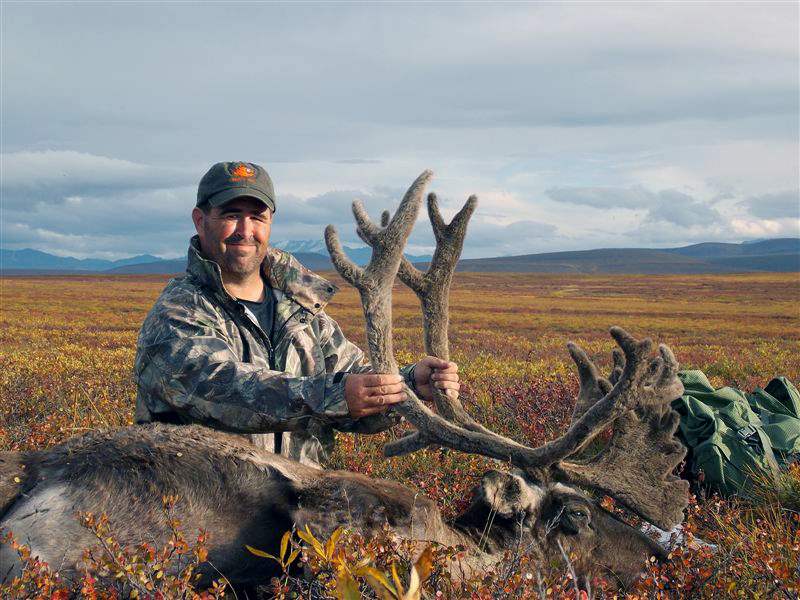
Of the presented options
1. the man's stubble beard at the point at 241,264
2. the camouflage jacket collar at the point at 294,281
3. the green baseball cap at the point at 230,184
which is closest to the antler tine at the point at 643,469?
the camouflage jacket collar at the point at 294,281

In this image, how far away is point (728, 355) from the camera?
17594 mm

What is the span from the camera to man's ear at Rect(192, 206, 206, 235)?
5.24 m

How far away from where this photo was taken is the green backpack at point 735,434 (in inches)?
245

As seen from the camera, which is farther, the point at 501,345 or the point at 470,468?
the point at 501,345

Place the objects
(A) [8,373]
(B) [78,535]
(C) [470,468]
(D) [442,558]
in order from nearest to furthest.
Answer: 1. (D) [442,558]
2. (B) [78,535]
3. (C) [470,468]
4. (A) [8,373]

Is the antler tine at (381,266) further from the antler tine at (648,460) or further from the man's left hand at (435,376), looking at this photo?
the antler tine at (648,460)

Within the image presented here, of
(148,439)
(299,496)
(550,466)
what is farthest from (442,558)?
(148,439)

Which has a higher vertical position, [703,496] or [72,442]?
[72,442]

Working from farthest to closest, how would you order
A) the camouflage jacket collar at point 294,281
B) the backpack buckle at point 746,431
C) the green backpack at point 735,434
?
the backpack buckle at point 746,431 < the green backpack at point 735,434 < the camouflage jacket collar at point 294,281

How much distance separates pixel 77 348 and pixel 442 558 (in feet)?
51.0

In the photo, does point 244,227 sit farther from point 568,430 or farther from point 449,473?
point 449,473

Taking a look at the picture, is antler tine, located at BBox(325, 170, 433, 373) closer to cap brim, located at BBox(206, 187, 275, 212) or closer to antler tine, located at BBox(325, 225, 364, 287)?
antler tine, located at BBox(325, 225, 364, 287)

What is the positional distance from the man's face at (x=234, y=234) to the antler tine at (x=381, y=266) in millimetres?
722

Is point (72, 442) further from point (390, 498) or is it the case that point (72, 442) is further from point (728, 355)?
point (728, 355)
